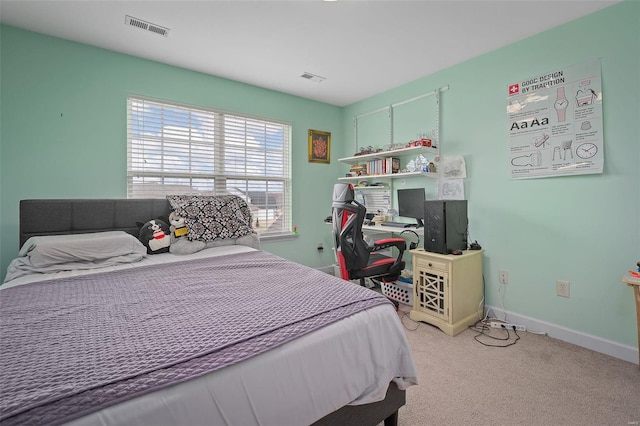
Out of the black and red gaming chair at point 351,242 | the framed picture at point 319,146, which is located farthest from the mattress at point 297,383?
the framed picture at point 319,146

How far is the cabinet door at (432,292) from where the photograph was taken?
8.09 ft

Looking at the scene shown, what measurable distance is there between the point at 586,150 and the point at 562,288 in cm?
113

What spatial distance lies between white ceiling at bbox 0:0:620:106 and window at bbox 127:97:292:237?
22.2 inches

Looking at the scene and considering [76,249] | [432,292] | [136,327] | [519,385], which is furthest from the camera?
[432,292]

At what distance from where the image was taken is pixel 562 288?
2355 mm

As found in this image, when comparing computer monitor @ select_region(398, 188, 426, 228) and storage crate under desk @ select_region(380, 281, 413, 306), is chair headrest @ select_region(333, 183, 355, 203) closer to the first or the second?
computer monitor @ select_region(398, 188, 426, 228)

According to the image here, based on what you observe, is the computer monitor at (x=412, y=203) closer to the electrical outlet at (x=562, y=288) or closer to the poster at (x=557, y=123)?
the poster at (x=557, y=123)

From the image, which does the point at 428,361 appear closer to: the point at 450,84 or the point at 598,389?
the point at 598,389

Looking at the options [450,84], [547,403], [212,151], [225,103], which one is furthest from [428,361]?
[225,103]

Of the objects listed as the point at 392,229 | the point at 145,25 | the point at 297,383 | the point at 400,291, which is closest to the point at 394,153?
the point at 392,229

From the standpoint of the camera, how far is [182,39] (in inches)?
100

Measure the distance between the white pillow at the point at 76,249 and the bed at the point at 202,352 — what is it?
0.58 ft

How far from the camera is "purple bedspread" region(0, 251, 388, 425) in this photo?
2.34 feet

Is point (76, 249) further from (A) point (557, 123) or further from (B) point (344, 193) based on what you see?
(A) point (557, 123)
